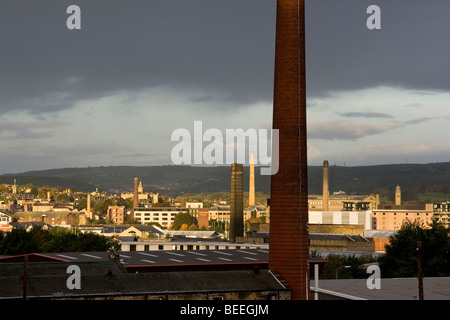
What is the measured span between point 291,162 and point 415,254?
27302 mm

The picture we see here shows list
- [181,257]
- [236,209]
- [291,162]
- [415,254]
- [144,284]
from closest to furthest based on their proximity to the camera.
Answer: [144,284] → [291,162] → [181,257] → [415,254] → [236,209]

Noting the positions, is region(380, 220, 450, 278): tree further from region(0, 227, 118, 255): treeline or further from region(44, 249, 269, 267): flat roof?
region(0, 227, 118, 255): treeline

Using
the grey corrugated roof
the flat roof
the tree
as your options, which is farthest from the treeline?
the grey corrugated roof

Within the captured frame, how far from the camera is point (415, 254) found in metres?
66.2

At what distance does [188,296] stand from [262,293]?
4.60 metres

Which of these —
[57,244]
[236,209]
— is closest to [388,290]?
[57,244]

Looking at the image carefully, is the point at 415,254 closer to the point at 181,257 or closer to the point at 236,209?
the point at 181,257

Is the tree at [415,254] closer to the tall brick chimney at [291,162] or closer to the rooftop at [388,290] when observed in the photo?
the rooftop at [388,290]

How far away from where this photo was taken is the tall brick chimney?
4359cm

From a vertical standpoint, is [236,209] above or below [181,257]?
above

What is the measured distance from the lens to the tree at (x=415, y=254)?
64.2 m

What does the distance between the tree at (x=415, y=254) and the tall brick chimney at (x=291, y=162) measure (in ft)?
70.9
